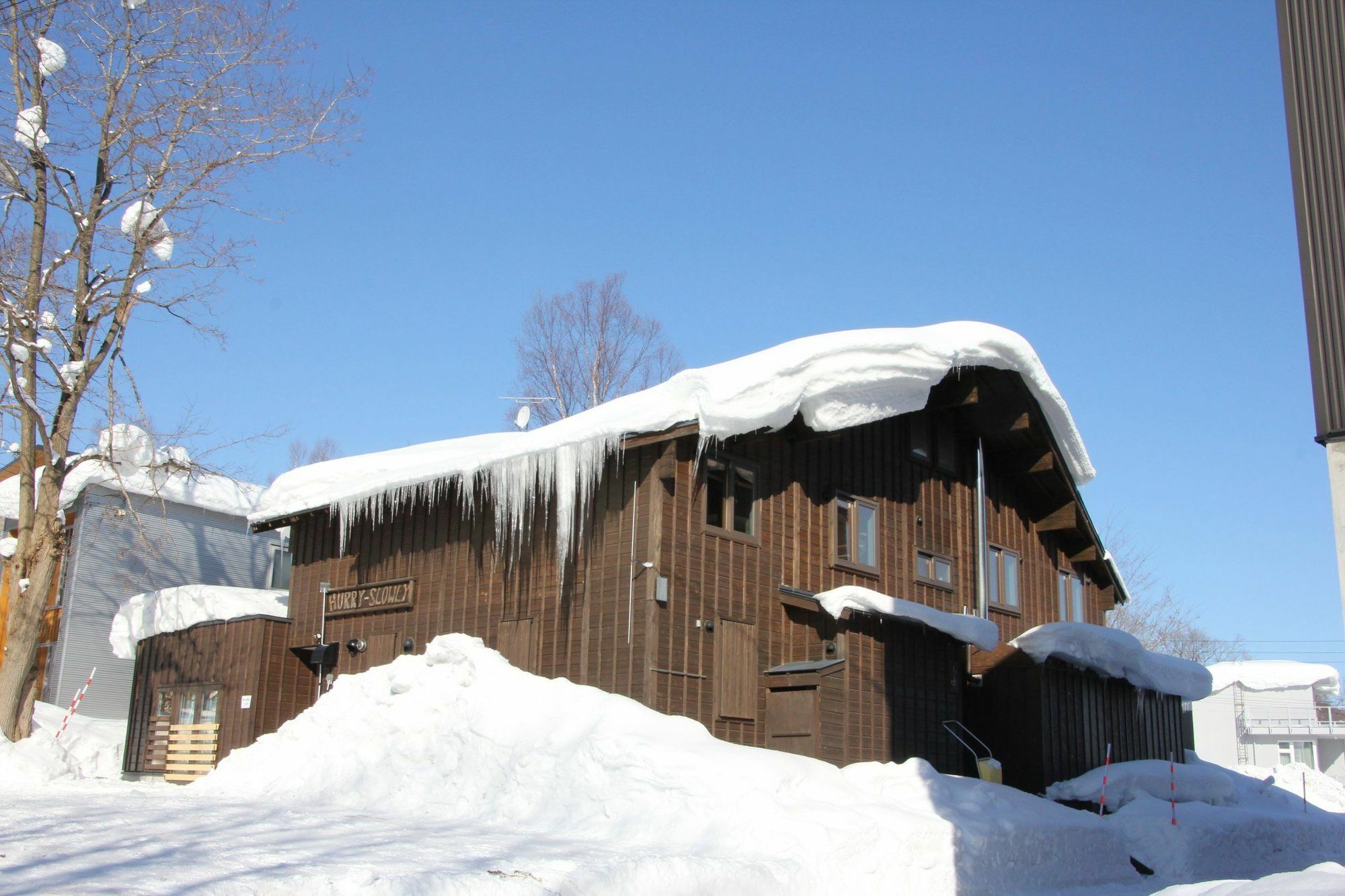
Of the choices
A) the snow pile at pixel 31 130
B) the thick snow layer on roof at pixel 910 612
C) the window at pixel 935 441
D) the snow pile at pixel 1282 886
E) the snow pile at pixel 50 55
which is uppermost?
the snow pile at pixel 50 55

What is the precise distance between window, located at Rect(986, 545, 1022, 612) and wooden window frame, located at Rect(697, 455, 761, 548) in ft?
17.4

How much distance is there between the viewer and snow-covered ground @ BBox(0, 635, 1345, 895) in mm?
7973

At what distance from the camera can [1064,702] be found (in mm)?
15938

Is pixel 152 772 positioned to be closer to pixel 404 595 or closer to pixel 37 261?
pixel 404 595

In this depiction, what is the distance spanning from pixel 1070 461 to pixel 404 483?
34.1 ft

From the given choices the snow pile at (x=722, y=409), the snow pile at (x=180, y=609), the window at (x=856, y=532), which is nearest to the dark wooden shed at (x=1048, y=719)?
the window at (x=856, y=532)

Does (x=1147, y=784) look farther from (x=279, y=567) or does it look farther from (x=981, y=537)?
(x=279, y=567)

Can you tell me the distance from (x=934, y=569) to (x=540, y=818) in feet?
27.5

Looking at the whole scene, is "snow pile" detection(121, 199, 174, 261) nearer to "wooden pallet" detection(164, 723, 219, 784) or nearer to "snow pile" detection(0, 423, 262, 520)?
"snow pile" detection(0, 423, 262, 520)

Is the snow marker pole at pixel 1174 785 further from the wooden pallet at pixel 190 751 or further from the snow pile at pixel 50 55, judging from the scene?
the snow pile at pixel 50 55

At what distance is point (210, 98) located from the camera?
16406 mm

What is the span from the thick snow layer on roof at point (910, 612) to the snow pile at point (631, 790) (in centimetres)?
220

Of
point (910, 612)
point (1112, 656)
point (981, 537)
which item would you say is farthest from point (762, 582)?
point (1112, 656)

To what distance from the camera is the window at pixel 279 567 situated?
26406 millimetres
